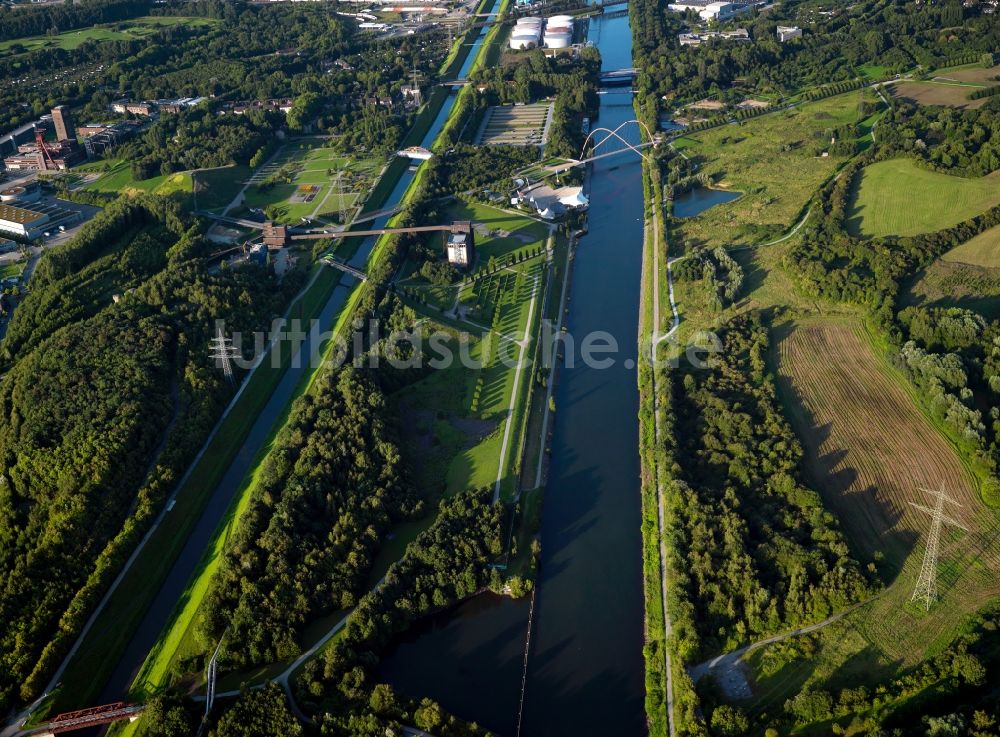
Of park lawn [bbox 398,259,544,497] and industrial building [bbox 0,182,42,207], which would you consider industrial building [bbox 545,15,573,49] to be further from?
park lawn [bbox 398,259,544,497]

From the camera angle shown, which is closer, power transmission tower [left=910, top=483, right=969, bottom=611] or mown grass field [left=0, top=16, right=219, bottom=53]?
power transmission tower [left=910, top=483, right=969, bottom=611]

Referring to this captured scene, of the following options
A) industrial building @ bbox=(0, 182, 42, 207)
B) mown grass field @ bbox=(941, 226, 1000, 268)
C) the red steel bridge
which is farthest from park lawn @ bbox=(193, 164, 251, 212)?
mown grass field @ bbox=(941, 226, 1000, 268)

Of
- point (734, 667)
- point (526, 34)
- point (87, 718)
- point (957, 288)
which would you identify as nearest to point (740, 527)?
point (734, 667)

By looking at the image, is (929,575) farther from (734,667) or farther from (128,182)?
(128,182)

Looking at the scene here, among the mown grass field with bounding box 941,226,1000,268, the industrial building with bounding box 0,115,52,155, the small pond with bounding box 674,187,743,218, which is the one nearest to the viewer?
the mown grass field with bounding box 941,226,1000,268

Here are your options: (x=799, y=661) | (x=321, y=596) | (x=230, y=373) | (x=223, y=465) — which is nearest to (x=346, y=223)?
(x=230, y=373)

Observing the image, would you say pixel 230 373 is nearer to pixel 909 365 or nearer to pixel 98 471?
pixel 98 471

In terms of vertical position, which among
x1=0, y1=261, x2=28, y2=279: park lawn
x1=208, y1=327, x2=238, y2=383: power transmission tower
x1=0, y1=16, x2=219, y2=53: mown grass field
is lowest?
x1=208, y1=327, x2=238, y2=383: power transmission tower
